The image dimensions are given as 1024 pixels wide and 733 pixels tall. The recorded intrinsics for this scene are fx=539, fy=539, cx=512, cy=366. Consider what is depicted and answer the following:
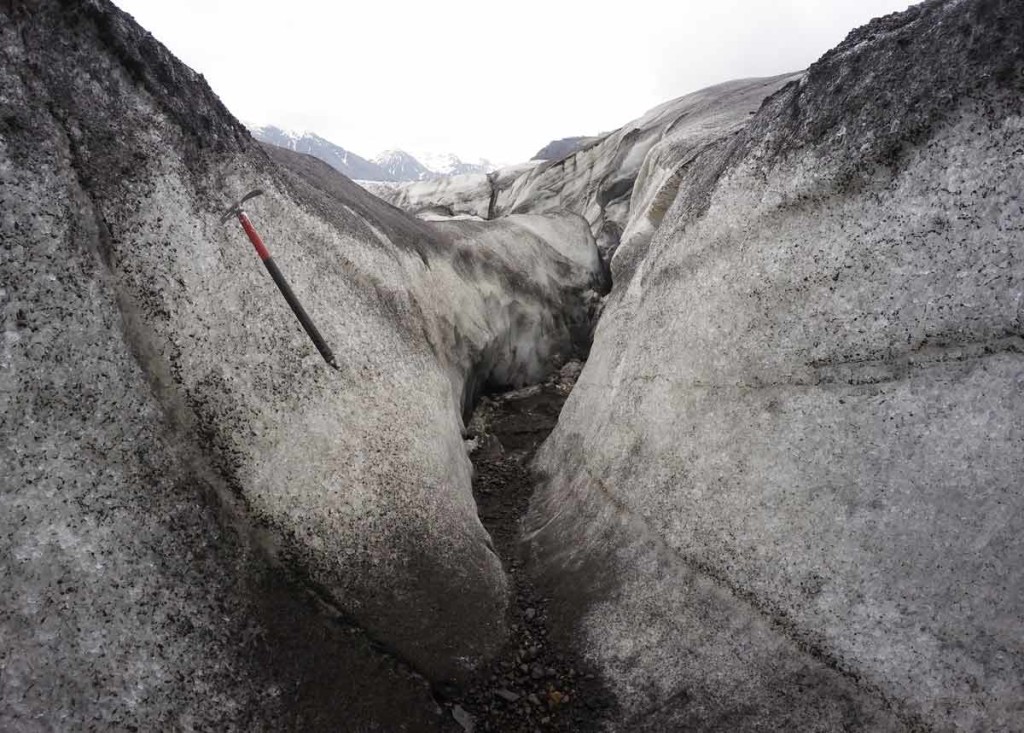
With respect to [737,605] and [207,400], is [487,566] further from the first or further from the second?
[207,400]

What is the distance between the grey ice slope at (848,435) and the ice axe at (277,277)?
3.33 meters

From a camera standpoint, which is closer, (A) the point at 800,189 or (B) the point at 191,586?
(B) the point at 191,586

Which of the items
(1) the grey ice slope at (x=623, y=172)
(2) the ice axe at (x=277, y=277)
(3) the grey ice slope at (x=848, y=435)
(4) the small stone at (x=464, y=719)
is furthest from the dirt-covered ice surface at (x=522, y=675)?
(1) the grey ice slope at (x=623, y=172)

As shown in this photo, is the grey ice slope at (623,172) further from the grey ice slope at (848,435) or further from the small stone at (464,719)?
the small stone at (464,719)

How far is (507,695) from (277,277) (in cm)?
400

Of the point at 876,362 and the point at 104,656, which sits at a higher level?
the point at 104,656

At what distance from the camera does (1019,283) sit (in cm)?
332

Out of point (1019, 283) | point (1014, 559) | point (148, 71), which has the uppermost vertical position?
point (148, 71)

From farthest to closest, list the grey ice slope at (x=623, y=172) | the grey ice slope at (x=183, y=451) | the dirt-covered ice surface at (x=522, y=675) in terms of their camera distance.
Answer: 1. the grey ice slope at (x=623, y=172)
2. the dirt-covered ice surface at (x=522, y=675)
3. the grey ice slope at (x=183, y=451)

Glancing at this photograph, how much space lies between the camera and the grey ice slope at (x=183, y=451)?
10.2 ft

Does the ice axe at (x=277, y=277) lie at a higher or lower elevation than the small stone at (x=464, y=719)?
higher

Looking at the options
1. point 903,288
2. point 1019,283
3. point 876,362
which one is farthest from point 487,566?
point 1019,283

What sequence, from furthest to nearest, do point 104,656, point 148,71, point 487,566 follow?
point 487,566
point 148,71
point 104,656

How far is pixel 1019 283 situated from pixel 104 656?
589 cm
